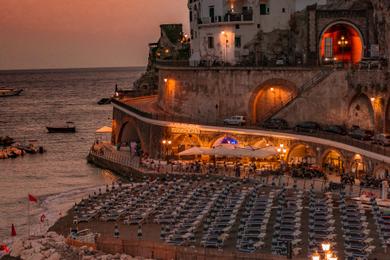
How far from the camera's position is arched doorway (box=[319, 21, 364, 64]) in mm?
67375

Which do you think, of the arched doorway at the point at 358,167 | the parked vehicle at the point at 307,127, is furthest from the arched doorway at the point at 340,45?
the arched doorway at the point at 358,167

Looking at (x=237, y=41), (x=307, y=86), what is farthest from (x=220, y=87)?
(x=307, y=86)

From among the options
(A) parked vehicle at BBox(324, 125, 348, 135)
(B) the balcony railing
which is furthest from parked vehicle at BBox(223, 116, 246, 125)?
(A) parked vehicle at BBox(324, 125, 348, 135)

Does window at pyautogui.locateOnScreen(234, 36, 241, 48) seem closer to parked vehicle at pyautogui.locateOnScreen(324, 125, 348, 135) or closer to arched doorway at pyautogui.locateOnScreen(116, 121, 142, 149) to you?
arched doorway at pyautogui.locateOnScreen(116, 121, 142, 149)

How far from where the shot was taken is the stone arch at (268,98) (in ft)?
211

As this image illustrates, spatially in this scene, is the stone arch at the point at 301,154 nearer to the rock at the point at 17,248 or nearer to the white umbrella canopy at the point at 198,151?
the white umbrella canopy at the point at 198,151

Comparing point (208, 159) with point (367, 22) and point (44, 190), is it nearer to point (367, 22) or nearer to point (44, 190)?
point (44, 190)

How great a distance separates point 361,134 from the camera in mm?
54188

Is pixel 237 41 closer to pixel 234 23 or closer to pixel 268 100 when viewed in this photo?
pixel 234 23

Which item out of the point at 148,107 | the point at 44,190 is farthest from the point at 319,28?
the point at 44,190

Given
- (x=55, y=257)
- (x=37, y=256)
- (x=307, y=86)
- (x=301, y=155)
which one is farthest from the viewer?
(x=307, y=86)

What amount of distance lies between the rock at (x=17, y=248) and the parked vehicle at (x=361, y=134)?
954 inches

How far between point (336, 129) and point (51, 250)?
25569mm

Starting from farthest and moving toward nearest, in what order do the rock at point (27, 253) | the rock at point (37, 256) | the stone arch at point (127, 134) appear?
the stone arch at point (127, 134) < the rock at point (27, 253) < the rock at point (37, 256)
